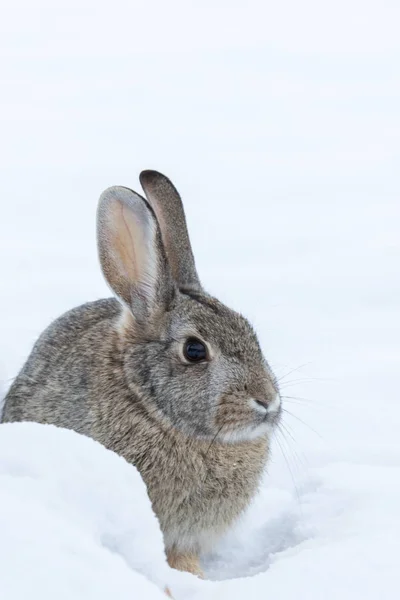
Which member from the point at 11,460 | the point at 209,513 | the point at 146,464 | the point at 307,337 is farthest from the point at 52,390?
the point at 307,337

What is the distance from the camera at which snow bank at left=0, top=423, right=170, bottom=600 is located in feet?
8.06

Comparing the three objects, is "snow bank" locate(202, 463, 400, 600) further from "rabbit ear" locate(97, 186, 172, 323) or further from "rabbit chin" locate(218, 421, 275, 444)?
"rabbit ear" locate(97, 186, 172, 323)

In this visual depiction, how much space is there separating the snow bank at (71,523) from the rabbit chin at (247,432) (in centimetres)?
106

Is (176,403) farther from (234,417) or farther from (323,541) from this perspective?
(323,541)

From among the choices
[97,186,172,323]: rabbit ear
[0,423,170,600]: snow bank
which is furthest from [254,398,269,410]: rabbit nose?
[0,423,170,600]: snow bank

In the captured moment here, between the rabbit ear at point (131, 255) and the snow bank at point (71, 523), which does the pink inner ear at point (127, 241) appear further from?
the snow bank at point (71, 523)

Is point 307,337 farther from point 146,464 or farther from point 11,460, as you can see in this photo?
point 11,460

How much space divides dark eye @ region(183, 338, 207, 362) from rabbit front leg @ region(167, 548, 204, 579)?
0.88m

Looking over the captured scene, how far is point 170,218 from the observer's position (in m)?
4.97

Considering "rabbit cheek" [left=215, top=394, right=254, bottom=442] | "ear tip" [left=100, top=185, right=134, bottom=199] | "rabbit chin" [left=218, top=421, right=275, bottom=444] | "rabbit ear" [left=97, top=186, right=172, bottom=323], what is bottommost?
"rabbit chin" [left=218, top=421, right=275, bottom=444]

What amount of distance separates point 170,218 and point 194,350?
778 millimetres

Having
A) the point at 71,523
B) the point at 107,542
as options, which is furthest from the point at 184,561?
the point at 71,523

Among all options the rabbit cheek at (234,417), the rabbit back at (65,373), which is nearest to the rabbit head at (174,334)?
the rabbit cheek at (234,417)

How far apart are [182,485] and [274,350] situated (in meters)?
1.89
